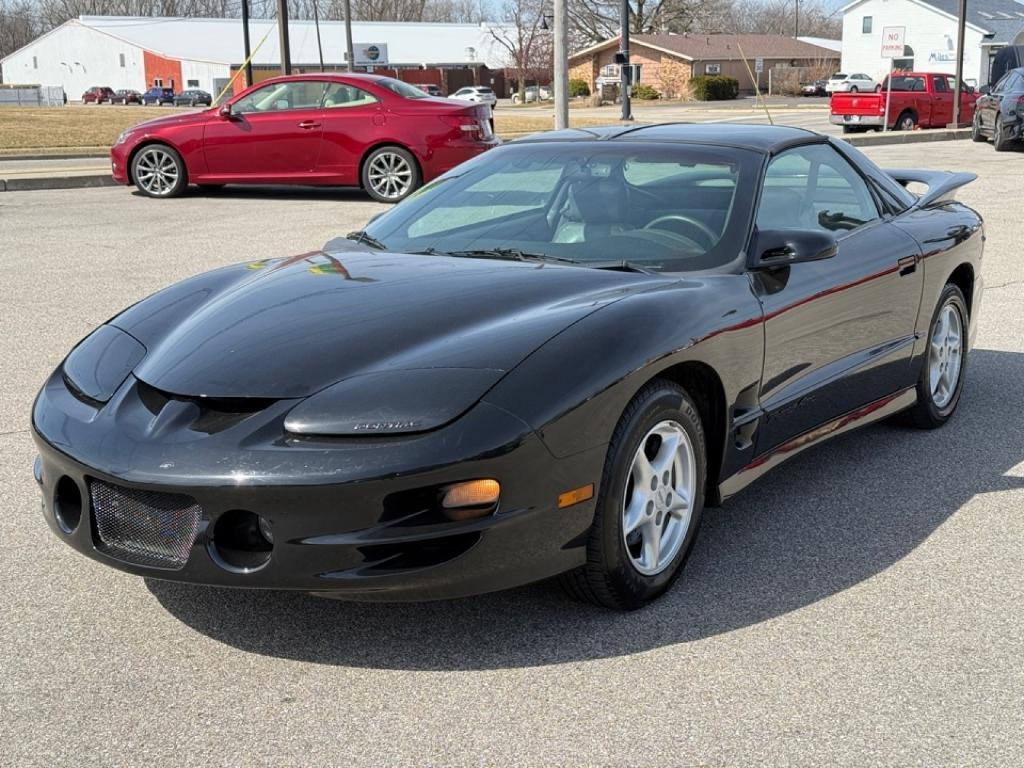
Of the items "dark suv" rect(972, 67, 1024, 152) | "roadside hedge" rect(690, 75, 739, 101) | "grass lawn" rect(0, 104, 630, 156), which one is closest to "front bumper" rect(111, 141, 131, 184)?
"grass lawn" rect(0, 104, 630, 156)

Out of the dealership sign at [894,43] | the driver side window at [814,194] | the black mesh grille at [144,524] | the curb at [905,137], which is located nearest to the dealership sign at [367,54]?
the dealership sign at [894,43]

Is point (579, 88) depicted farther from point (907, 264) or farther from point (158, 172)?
point (907, 264)

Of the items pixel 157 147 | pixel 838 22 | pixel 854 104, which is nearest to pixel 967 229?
pixel 157 147

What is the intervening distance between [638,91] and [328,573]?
79.6 m

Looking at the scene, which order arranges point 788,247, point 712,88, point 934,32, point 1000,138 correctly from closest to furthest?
point 788,247 → point 1000,138 → point 934,32 → point 712,88

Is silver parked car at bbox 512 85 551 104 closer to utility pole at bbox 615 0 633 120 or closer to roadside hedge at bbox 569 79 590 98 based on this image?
roadside hedge at bbox 569 79 590 98

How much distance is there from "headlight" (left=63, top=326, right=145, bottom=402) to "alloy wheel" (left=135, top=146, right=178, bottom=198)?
39.0 feet

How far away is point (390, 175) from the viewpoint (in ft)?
49.2

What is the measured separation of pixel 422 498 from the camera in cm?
314

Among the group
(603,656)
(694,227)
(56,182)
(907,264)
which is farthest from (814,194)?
(56,182)

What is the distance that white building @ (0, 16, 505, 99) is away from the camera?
87125mm

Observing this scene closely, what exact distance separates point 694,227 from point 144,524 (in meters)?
2.15

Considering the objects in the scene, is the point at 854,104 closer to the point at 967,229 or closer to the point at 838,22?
the point at 967,229

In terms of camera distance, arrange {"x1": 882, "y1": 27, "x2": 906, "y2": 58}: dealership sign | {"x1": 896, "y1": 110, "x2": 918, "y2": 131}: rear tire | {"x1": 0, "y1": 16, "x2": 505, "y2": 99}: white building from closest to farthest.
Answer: {"x1": 882, "y1": 27, "x2": 906, "y2": 58}: dealership sign < {"x1": 896, "y1": 110, "x2": 918, "y2": 131}: rear tire < {"x1": 0, "y1": 16, "x2": 505, "y2": 99}: white building
